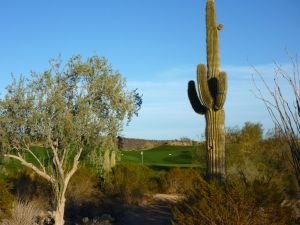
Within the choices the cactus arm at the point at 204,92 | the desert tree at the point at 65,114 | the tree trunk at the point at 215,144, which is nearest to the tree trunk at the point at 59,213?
the desert tree at the point at 65,114

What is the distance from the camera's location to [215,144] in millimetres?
12289

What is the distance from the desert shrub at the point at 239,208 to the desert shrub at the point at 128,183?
1464 cm

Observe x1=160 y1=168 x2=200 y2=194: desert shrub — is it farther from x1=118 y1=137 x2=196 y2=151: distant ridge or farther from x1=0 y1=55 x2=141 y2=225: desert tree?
x1=118 y1=137 x2=196 y2=151: distant ridge

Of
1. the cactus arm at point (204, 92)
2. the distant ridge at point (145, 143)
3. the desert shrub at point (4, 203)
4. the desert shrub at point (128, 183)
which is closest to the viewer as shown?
the cactus arm at point (204, 92)

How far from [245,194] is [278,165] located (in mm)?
19766

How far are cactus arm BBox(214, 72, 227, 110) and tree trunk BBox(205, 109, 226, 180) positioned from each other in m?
0.25

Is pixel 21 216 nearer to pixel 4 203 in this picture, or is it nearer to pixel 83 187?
pixel 4 203

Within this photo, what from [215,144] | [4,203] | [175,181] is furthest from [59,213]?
[175,181]

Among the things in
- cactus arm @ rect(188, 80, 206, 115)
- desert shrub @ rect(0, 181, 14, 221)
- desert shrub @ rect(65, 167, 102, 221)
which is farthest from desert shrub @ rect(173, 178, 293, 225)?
desert shrub @ rect(65, 167, 102, 221)

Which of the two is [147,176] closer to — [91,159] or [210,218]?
[91,159]

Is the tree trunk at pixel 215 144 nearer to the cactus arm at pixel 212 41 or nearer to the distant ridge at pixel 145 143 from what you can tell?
the cactus arm at pixel 212 41

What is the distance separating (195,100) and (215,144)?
129 centimetres

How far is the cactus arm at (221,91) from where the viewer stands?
39.6 feet

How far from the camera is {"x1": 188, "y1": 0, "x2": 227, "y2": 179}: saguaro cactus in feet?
40.0
